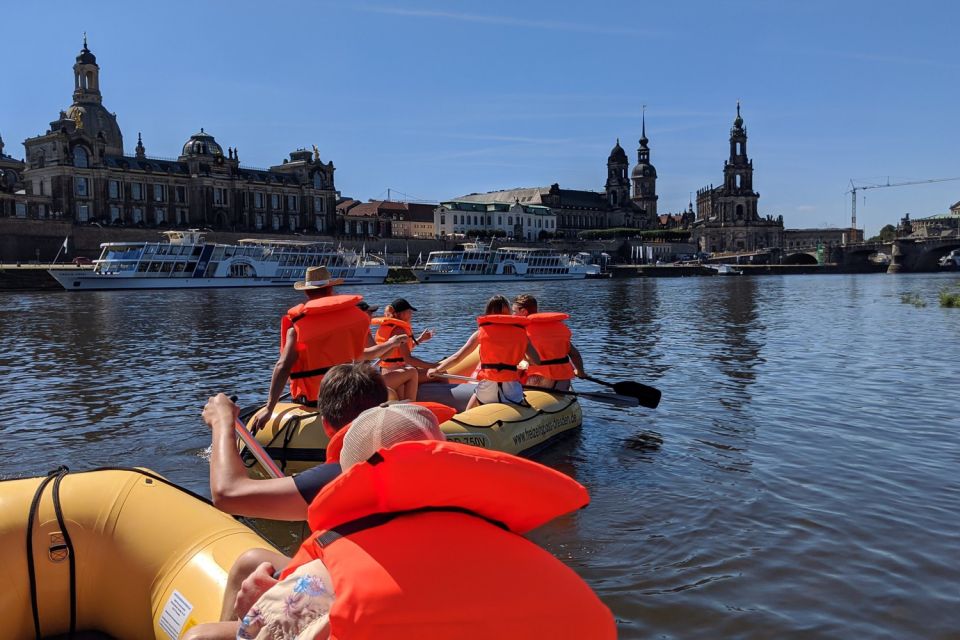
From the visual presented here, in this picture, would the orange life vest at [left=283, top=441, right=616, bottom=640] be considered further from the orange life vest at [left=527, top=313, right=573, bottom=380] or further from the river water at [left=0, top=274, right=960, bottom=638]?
the orange life vest at [left=527, top=313, right=573, bottom=380]

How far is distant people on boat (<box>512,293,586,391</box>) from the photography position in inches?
411

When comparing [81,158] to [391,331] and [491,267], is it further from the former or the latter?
[391,331]

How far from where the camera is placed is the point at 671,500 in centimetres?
786

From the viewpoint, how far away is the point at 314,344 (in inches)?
306

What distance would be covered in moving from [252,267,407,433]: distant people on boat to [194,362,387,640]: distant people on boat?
3.96 metres

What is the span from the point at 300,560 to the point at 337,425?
750 mm

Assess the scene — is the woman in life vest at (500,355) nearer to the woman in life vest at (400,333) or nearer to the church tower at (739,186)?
the woman in life vest at (400,333)

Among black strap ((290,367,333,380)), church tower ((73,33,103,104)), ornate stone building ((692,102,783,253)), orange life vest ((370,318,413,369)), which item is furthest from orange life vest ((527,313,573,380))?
ornate stone building ((692,102,783,253))

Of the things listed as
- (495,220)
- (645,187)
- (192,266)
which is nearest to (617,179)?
(645,187)

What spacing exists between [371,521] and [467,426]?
223 inches

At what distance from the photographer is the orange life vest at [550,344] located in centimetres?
1042

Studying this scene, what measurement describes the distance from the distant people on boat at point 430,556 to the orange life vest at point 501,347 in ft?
22.6

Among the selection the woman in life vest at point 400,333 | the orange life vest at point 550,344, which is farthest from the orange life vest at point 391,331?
the orange life vest at point 550,344

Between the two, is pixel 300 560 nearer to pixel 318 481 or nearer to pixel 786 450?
pixel 318 481
